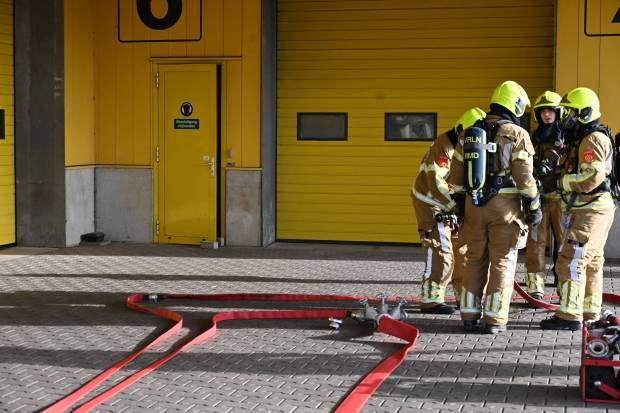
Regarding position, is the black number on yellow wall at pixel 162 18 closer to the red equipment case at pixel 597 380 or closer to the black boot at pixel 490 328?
the black boot at pixel 490 328

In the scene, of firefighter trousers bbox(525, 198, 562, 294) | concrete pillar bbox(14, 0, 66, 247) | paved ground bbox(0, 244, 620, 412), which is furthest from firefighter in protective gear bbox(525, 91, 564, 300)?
concrete pillar bbox(14, 0, 66, 247)

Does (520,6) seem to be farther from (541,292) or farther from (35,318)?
(35,318)

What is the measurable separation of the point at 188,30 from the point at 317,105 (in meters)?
2.16

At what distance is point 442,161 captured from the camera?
9.51m

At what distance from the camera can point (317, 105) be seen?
1513 centimetres

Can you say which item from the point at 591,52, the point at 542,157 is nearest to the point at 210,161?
the point at 591,52

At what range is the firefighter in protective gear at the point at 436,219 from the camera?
9508 mm

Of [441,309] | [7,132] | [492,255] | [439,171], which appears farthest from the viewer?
[7,132]

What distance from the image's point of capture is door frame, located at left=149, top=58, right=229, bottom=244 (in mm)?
14820

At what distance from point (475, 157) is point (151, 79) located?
7.65m

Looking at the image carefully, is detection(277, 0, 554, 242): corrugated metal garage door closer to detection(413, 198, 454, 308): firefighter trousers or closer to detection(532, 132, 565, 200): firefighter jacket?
detection(532, 132, 565, 200): firefighter jacket

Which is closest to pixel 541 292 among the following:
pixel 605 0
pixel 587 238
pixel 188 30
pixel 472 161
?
pixel 587 238

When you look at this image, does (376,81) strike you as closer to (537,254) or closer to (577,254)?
(537,254)

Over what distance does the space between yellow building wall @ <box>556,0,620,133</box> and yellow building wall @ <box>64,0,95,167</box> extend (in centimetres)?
671
